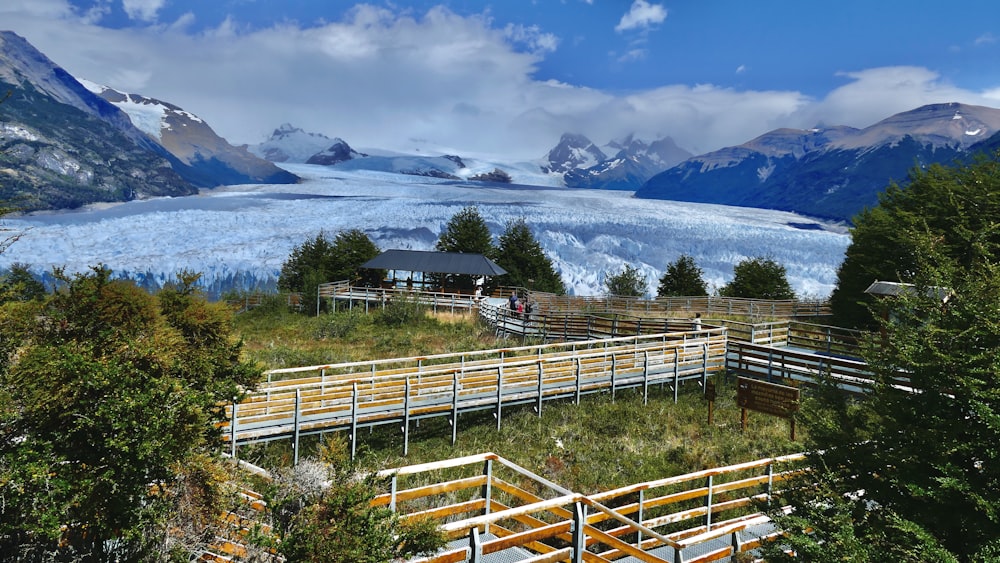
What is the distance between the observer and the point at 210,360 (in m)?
8.66

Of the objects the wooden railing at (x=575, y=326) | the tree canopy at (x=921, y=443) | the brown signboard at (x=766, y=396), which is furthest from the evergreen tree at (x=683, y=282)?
the tree canopy at (x=921, y=443)

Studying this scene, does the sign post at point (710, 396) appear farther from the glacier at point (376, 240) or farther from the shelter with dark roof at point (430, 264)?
the glacier at point (376, 240)

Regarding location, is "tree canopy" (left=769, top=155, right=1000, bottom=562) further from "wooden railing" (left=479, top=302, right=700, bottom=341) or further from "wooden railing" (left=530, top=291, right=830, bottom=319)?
"wooden railing" (left=530, top=291, right=830, bottom=319)

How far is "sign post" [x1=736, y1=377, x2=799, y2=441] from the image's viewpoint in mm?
15844

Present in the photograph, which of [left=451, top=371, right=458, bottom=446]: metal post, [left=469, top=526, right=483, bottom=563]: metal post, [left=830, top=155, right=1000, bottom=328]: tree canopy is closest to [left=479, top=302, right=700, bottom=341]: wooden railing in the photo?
[left=830, top=155, right=1000, bottom=328]: tree canopy

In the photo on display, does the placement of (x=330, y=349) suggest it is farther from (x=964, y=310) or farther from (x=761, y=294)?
(x=761, y=294)

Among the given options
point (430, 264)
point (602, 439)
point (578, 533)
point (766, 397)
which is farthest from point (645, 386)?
point (430, 264)

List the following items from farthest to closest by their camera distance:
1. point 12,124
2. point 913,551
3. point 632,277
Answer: point 12,124
point 632,277
point 913,551

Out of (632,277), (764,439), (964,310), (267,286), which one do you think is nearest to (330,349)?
(764,439)

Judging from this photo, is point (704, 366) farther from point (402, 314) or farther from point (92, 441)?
point (402, 314)

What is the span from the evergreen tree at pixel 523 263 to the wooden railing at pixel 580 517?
1958 inches

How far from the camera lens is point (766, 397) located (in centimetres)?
1658

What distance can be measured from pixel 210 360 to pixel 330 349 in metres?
24.2

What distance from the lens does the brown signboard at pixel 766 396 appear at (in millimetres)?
15852
